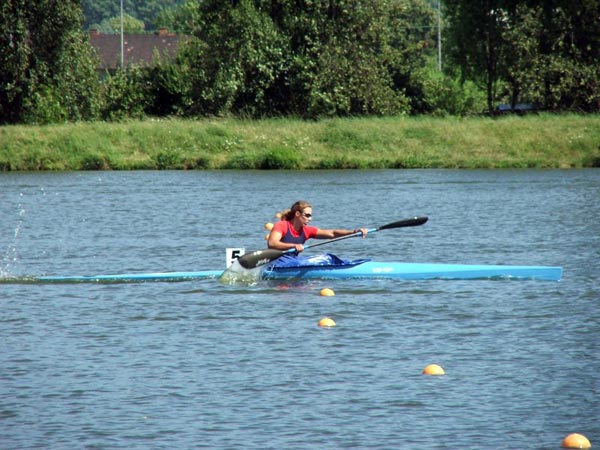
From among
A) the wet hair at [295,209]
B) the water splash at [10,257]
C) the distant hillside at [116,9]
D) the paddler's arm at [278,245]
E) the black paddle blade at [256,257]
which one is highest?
the distant hillside at [116,9]

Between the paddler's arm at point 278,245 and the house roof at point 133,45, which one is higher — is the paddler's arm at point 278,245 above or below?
below

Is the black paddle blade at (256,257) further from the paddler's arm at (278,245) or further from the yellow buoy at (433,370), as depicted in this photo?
the yellow buoy at (433,370)

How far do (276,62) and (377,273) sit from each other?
34.3m

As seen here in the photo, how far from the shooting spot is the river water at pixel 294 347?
966cm

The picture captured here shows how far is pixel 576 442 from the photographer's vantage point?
8922mm

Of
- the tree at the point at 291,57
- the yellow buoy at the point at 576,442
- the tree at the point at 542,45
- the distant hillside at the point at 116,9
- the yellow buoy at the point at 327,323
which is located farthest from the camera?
the distant hillside at the point at 116,9

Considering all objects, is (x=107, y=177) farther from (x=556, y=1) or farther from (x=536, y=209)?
(x=556, y=1)

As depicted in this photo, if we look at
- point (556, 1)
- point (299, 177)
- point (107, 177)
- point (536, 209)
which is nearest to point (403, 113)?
point (556, 1)

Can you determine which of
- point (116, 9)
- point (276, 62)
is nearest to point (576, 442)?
point (276, 62)

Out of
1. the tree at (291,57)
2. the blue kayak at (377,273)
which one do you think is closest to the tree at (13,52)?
the tree at (291,57)

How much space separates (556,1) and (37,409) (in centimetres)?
4486

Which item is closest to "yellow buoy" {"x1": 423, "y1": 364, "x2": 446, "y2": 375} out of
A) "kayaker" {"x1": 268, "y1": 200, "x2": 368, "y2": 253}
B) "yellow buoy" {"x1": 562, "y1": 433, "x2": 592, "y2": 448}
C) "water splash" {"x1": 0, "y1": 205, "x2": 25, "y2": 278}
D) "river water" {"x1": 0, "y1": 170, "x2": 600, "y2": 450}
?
"river water" {"x1": 0, "y1": 170, "x2": 600, "y2": 450}

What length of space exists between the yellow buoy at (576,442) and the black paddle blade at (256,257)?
8.40m

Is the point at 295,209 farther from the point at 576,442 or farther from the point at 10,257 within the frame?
the point at 576,442
